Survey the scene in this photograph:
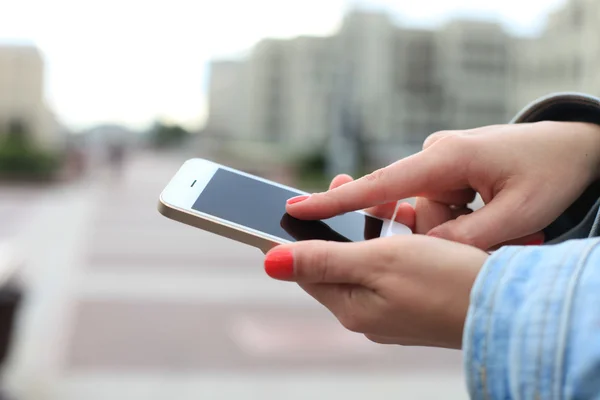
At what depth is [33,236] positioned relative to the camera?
9.80 metres

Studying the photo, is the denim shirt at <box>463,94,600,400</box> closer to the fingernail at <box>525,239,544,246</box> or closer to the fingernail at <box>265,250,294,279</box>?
the fingernail at <box>265,250,294,279</box>

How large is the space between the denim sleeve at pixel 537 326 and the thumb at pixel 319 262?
8.3 inches

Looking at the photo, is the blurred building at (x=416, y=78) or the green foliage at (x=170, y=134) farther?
the green foliage at (x=170, y=134)

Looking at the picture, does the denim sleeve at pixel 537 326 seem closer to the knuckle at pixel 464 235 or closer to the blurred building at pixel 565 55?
the knuckle at pixel 464 235

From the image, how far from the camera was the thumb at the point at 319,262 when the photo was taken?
0.98m

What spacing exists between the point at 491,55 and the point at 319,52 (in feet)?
47.6

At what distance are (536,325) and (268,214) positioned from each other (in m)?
0.65

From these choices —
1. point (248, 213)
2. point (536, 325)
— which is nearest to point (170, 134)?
point (248, 213)

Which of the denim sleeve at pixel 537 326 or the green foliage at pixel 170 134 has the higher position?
the denim sleeve at pixel 537 326

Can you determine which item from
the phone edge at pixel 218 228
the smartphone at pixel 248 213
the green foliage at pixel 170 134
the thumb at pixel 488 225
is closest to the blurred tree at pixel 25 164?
the smartphone at pixel 248 213

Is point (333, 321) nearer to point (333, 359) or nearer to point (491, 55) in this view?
point (333, 359)

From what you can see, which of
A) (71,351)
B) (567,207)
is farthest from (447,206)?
(71,351)

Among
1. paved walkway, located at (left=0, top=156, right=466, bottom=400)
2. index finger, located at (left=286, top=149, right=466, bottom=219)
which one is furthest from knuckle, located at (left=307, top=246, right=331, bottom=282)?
paved walkway, located at (left=0, top=156, right=466, bottom=400)

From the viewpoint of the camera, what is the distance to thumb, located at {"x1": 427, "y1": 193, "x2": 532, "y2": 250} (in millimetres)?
1144
